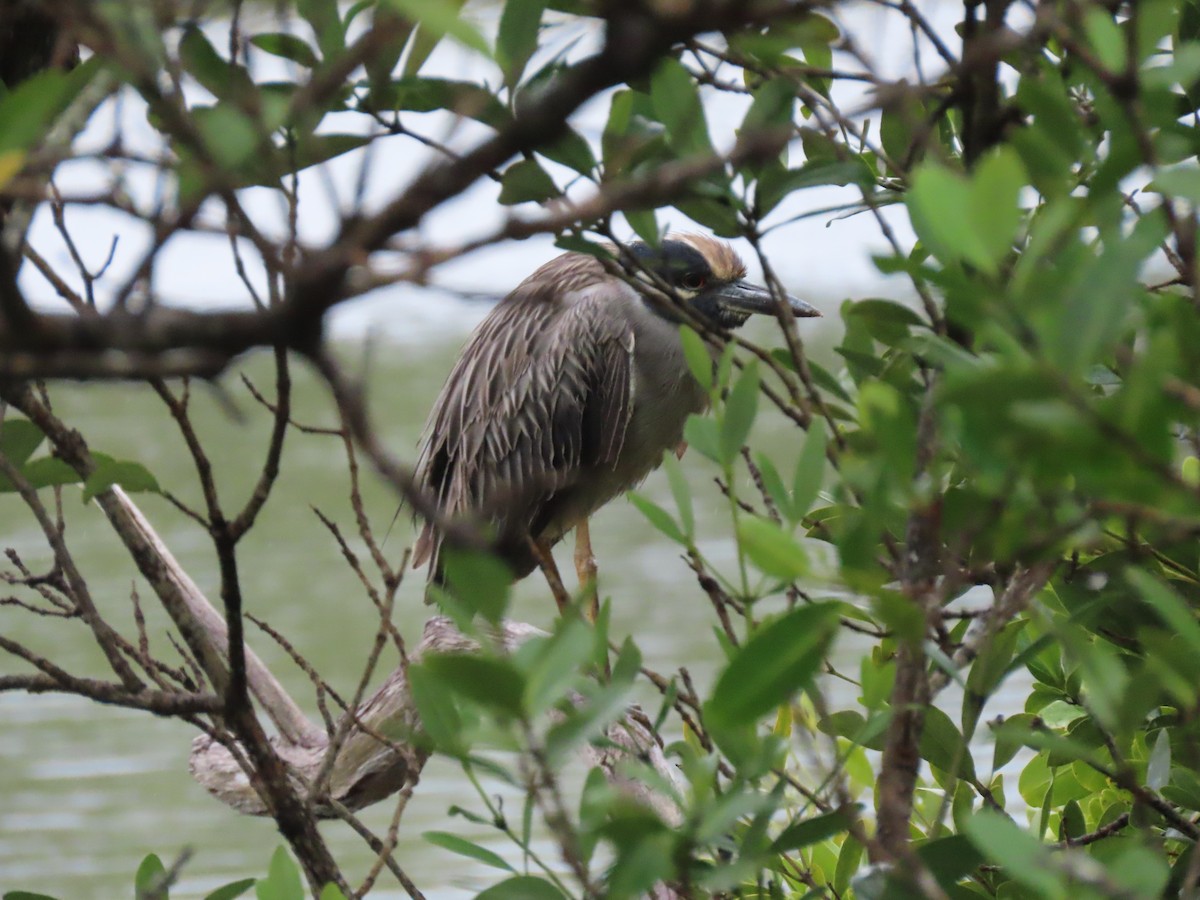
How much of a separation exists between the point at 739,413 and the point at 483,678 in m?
0.31

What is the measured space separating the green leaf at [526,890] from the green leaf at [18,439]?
52 cm

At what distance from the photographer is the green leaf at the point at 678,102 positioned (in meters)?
0.87

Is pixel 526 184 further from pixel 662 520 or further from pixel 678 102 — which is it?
pixel 662 520

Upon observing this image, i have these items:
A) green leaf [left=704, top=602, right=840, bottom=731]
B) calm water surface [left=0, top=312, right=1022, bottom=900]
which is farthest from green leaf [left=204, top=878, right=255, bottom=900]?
calm water surface [left=0, top=312, right=1022, bottom=900]

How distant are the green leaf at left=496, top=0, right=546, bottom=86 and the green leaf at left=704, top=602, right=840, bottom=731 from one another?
0.42 metres

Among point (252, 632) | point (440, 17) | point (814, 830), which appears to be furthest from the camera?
point (252, 632)

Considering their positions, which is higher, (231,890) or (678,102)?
(678,102)

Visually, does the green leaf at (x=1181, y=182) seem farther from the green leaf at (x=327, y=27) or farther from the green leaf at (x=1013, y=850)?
the green leaf at (x=327, y=27)

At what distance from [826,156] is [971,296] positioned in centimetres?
47

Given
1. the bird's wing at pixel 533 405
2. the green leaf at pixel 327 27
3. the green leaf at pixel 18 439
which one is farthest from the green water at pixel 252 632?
the green leaf at pixel 327 27

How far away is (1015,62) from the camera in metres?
1.14

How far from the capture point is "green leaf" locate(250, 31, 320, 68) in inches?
36.2

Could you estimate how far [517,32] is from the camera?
2.78 ft

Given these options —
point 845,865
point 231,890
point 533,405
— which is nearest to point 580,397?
point 533,405
